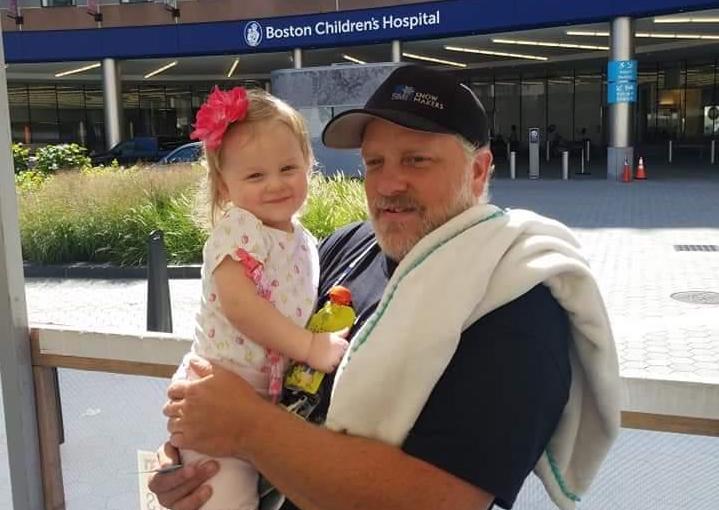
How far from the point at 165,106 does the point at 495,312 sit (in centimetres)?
4374

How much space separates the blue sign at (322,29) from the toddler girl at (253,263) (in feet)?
68.9

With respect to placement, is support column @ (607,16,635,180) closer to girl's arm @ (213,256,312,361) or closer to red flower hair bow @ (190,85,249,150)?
red flower hair bow @ (190,85,249,150)

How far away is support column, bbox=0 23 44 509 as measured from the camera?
248 cm

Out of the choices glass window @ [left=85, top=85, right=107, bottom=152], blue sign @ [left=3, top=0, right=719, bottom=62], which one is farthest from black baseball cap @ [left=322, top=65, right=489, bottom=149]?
glass window @ [left=85, top=85, right=107, bottom=152]

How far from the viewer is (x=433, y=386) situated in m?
1.54

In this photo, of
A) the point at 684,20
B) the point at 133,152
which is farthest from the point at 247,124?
the point at 133,152

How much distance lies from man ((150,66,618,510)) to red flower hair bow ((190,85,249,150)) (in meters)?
0.34

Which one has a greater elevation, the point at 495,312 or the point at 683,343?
the point at 495,312

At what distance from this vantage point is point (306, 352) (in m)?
1.92

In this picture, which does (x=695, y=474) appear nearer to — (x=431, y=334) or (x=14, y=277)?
(x=431, y=334)

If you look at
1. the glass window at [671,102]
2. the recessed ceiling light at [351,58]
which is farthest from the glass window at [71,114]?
the glass window at [671,102]

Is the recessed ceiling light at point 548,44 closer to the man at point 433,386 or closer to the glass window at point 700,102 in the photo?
the glass window at point 700,102

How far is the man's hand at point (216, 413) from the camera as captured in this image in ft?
5.70

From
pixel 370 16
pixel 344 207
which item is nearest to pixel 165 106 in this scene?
pixel 370 16
